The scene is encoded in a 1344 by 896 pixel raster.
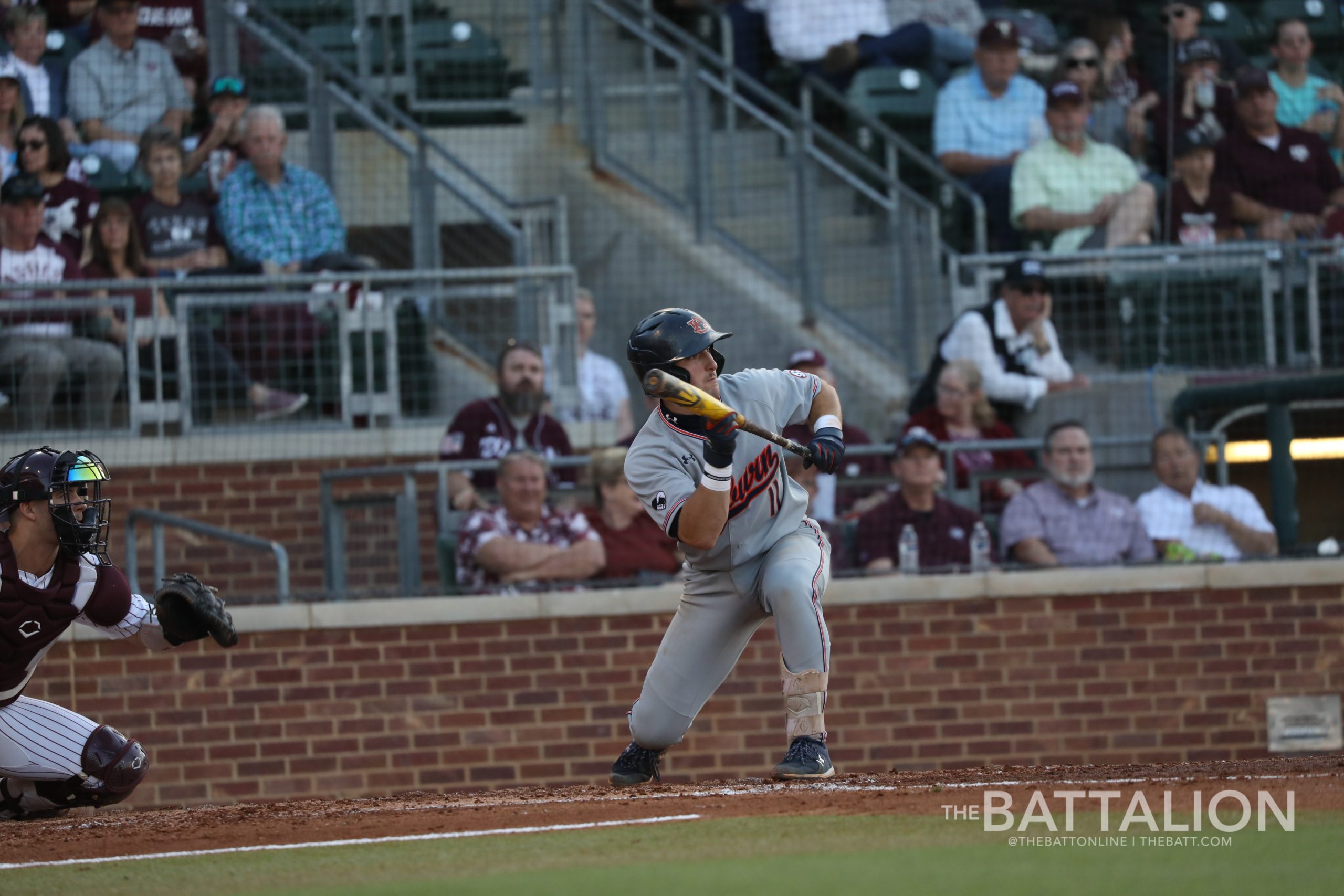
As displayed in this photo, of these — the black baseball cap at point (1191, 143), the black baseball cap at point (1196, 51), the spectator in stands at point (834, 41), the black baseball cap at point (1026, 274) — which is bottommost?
the black baseball cap at point (1026, 274)

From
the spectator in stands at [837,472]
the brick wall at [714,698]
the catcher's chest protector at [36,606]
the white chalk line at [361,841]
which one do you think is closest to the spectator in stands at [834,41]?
the spectator in stands at [837,472]

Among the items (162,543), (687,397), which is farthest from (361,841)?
(162,543)

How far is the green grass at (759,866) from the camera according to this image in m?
3.79

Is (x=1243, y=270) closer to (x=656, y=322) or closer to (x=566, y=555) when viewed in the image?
(x=566, y=555)

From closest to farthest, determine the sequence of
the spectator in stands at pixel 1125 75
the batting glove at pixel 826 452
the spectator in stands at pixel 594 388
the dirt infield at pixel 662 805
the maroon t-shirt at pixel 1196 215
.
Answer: the dirt infield at pixel 662 805, the batting glove at pixel 826 452, the spectator in stands at pixel 594 388, the maroon t-shirt at pixel 1196 215, the spectator in stands at pixel 1125 75

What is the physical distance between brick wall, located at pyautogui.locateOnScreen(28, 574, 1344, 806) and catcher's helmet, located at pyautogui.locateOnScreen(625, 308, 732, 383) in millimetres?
3284

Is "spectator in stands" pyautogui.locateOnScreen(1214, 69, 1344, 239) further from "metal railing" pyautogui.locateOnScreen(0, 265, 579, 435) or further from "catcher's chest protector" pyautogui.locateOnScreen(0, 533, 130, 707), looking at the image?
"catcher's chest protector" pyautogui.locateOnScreen(0, 533, 130, 707)

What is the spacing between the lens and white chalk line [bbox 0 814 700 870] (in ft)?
15.7

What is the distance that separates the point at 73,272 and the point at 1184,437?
6.00m

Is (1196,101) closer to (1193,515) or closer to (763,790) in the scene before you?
(1193,515)

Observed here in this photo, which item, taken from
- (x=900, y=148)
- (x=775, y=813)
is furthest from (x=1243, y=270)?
(x=775, y=813)

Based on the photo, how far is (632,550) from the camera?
28.2 feet

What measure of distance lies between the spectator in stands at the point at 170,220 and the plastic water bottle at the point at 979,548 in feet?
14.5

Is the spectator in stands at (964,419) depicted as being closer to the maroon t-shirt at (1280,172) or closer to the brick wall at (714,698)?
the brick wall at (714,698)
